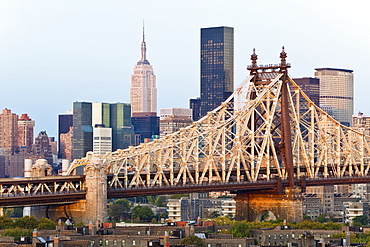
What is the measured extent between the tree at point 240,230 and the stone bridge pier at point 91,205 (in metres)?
15.4

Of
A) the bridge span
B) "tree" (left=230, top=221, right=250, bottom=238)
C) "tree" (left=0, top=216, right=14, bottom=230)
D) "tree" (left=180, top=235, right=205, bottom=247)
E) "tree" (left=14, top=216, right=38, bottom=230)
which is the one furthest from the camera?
the bridge span

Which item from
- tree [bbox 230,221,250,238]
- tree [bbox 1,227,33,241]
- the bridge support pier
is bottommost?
tree [bbox 230,221,250,238]

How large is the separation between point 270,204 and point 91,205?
1314 inches

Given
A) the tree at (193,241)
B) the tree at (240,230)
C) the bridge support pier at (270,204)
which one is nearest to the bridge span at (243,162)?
the bridge support pier at (270,204)

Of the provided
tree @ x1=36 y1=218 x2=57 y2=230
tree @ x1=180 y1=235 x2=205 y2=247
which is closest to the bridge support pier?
tree @ x1=36 y1=218 x2=57 y2=230

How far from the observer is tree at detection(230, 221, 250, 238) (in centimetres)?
13838

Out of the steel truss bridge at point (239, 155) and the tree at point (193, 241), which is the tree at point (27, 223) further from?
the tree at point (193, 241)

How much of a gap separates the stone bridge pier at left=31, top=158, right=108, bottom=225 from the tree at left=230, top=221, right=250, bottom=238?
15.4 meters

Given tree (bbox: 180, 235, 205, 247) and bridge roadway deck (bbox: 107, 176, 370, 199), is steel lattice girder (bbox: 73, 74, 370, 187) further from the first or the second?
tree (bbox: 180, 235, 205, 247)

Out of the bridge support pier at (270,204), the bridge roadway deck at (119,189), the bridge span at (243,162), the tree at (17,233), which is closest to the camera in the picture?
the tree at (17,233)

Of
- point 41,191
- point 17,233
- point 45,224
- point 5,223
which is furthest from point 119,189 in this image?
point 17,233

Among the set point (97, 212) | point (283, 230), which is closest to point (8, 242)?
point (283, 230)

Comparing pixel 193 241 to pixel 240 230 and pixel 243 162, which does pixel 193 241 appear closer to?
pixel 240 230

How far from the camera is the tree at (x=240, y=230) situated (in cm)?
13838
